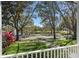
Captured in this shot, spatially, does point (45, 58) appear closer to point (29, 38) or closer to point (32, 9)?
point (29, 38)

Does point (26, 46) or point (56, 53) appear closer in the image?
point (26, 46)

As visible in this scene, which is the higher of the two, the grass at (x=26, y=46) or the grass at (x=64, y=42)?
the grass at (x=64, y=42)

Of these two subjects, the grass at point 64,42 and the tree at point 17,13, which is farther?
the grass at point 64,42

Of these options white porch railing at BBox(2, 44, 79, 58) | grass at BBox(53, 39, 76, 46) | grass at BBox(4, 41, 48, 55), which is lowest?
white porch railing at BBox(2, 44, 79, 58)

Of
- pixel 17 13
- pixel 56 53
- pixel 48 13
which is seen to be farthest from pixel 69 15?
pixel 17 13

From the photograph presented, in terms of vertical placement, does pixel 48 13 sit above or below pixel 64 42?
above

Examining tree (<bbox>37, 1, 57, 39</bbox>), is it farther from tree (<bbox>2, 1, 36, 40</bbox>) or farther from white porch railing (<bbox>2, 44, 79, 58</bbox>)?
white porch railing (<bbox>2, 44, 79, 58</bbox>)

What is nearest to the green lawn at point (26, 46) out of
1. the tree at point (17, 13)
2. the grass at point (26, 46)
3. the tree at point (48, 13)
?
the grass at point (26, 46)

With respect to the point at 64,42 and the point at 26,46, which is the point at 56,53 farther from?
the point at 26,46

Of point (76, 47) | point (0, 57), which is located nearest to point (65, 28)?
point (76, 47)

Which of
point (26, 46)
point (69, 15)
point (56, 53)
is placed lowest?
point (56, 53)

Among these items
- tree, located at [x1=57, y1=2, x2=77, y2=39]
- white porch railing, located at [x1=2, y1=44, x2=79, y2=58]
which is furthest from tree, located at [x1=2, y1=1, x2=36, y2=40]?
tree, located at [x1=57, y1=2, x2=77, y2=39]

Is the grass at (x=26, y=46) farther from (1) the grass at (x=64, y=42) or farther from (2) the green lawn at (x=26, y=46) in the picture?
(1) the grass at (x=64, y=42)

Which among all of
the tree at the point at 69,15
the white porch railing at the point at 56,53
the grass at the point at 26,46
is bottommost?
the white porch railing at the point at 56,53
